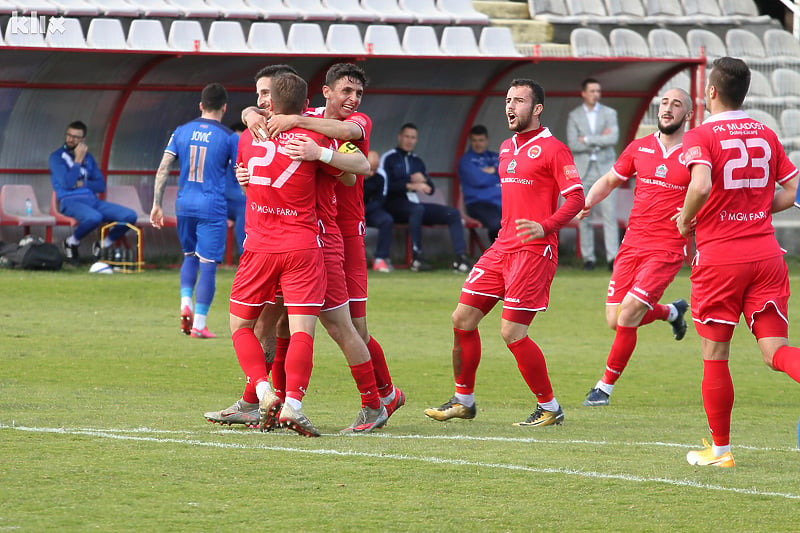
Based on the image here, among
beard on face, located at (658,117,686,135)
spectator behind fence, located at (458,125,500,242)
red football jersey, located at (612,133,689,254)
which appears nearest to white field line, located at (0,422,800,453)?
red football jersey, located at (612,133,689,254)

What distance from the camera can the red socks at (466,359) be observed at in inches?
307

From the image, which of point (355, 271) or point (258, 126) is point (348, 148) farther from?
point (355, 271)

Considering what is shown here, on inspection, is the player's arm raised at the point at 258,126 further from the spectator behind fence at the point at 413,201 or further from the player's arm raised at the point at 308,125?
the spectator behind fence at the point at 413,201

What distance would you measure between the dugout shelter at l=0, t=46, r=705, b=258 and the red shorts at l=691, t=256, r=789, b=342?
1064 centimetres

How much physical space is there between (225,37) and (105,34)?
5.40 feet

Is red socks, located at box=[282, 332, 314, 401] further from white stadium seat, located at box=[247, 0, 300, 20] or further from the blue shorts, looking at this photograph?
white stadium seat, located at box=[247, 0, 300, 20]

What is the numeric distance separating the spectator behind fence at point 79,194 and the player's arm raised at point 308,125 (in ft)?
31.8

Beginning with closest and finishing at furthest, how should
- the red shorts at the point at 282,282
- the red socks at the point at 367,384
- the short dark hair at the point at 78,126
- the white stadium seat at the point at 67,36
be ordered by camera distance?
the red shorts at the point at 282,282 → the red socks at the point at 367,384 → the short dark hair at the point at 78,126 → the white stadium seat at the point at 67,36

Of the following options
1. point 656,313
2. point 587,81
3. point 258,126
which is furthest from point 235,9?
point 258,126

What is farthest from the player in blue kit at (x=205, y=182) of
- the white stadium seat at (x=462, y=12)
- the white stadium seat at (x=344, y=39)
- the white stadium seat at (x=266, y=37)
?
the white stadium seat at (x=462, y=12)

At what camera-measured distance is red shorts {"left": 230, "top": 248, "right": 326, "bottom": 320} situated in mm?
6602

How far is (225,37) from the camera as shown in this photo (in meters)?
17.7

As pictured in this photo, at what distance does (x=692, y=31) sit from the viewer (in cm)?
2347

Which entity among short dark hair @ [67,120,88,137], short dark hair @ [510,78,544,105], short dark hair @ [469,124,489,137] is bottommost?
short dark hair @ [510,78,544,105]
